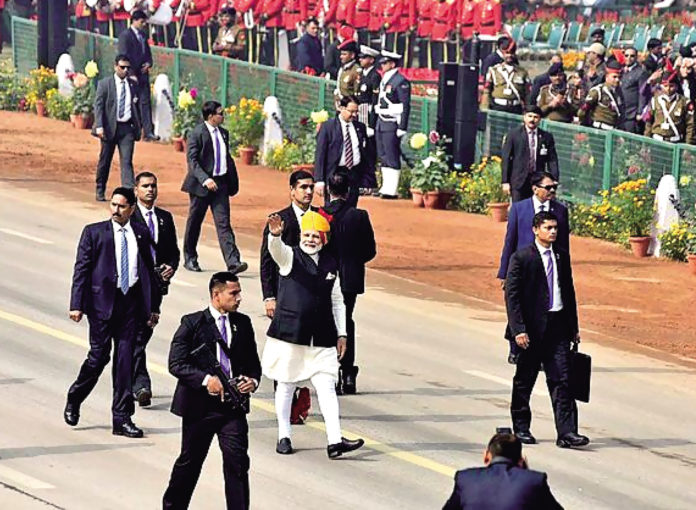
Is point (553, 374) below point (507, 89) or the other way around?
below

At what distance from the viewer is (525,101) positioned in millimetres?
29688

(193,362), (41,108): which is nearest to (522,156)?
(193,362)

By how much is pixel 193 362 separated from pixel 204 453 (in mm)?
565

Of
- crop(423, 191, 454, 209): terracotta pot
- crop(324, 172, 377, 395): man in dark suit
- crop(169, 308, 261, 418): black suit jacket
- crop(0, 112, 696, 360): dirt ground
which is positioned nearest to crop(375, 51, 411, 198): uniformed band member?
crop(0, 112, 696, 360): dirt ground

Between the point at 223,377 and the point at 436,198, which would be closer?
the point at 223,377

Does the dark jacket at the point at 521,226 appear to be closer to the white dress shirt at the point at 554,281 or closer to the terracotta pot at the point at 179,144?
the white dress shirt at the point at 554,281

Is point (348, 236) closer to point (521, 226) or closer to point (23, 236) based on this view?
point (521, 226)

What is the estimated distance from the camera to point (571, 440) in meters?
15.1

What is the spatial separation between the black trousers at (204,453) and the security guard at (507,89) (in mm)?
17750

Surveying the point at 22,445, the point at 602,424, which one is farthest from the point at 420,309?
the point at 22,445

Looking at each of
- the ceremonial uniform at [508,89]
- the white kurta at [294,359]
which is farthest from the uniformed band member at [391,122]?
the white kurta at [294,359]

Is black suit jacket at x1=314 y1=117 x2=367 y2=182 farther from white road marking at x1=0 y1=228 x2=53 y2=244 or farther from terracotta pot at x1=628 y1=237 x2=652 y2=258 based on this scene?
terracotta pot at x1=628 y1=237 x2=652 y2=258

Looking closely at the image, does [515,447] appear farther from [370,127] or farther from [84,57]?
[84,57]

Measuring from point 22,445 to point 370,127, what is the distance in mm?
15317
